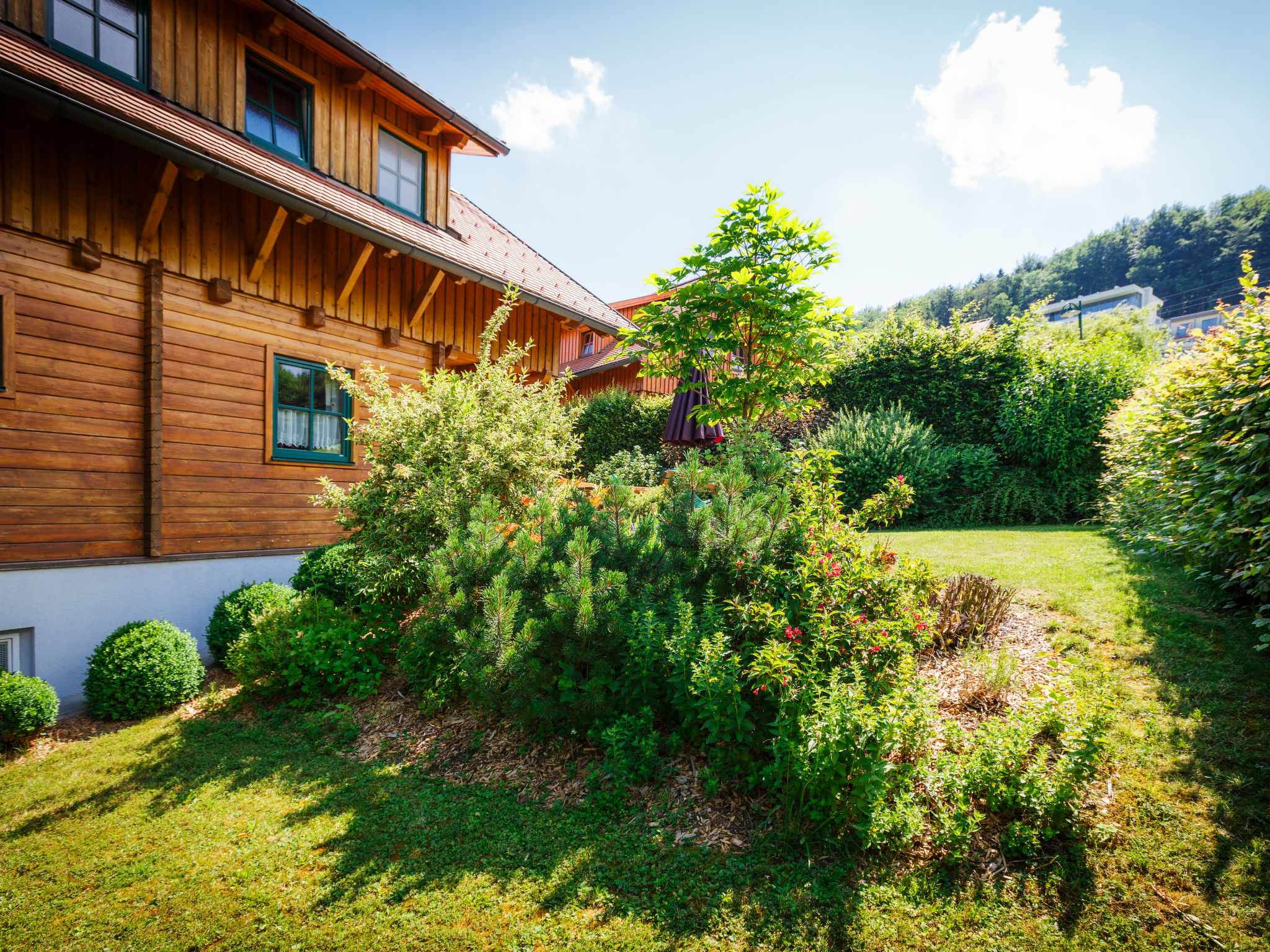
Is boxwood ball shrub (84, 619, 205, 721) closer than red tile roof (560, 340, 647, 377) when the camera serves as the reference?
Yes

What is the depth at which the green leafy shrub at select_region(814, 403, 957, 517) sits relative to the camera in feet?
32.3

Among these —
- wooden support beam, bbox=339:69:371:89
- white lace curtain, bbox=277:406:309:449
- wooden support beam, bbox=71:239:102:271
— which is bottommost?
white lace curtain, bbox=277:406:309:449

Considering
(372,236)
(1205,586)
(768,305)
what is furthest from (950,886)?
(372,236)

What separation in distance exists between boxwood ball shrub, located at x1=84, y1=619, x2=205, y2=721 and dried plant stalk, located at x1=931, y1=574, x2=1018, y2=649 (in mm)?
6271

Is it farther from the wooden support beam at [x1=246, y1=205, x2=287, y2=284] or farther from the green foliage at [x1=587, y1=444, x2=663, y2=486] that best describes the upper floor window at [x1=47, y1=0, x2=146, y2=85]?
the green foliage at [x1=587, y1=444, x2=663, y2=486]

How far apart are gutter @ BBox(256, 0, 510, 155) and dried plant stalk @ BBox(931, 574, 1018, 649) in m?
9.63

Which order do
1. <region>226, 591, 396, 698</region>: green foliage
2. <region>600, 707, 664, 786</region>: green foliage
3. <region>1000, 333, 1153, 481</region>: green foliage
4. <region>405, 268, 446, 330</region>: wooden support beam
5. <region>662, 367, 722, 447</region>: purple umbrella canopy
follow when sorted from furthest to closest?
<region>1000, 333, 1153, 481</region>: green foliage → <region>405, 268, 446, 330</region>: wooden support beam → <region>662, 367, 722, 447</region>: purple umbrella canopy → <region>226, 591, 396, 698</region>: green foliage → <region>600, 707, 664, 786</region>: green foliage

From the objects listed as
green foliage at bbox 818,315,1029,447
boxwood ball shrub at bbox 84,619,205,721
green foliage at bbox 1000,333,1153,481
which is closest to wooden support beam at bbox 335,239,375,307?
boxwood ball shrub at bbox 84,619,205,721

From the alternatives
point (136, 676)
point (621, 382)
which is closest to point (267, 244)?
point (136, 676)

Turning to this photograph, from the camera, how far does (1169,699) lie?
11.2 ft

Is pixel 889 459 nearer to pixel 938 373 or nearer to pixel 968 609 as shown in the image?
pixel 938 373

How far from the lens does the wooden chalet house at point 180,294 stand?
5.39 m

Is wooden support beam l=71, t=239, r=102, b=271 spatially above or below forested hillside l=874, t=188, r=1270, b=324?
below

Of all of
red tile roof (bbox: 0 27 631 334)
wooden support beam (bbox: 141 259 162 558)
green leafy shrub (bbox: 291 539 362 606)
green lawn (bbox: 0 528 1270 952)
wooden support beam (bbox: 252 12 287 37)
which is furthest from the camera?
wooden support beam (bbox: 252 12 287 37)
